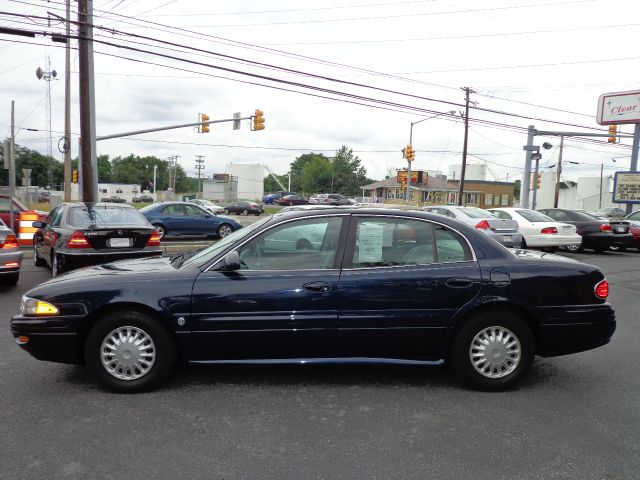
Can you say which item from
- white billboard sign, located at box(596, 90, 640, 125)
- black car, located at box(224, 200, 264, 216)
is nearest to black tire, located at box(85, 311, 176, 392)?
white billboard sign, located at box(596, 90, 640, 125)

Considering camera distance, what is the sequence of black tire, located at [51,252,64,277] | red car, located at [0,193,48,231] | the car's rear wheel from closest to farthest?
black tire, located at [51,252,64,277], red car, located at [0,193,48,231], the car's rear wheel

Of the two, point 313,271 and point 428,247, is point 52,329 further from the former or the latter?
point 428,247

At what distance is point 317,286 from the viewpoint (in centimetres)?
399

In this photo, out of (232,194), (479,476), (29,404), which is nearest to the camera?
(479,476)

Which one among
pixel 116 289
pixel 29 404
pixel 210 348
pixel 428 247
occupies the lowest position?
pixel 29 404

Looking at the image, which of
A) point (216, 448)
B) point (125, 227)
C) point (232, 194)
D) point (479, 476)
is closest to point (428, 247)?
point (479, 476)

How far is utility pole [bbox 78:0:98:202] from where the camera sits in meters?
15.2

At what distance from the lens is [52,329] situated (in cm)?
393

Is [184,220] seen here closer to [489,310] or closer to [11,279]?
[11,279]

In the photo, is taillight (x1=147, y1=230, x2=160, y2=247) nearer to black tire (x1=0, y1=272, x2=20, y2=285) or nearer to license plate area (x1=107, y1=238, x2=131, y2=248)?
license plate area (x1=107, y1=238, x2=131, y2=248)

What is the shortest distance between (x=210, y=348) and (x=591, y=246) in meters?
14.8

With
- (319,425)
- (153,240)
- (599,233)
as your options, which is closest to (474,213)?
(599,233)

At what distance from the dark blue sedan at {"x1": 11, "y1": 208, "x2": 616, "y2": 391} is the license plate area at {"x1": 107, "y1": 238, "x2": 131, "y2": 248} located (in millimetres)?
4208

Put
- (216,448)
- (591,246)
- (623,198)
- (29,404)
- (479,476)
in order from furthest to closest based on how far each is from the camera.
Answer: (623,198)
(591,246)
(29,404)
(216,448)
(479,476)
